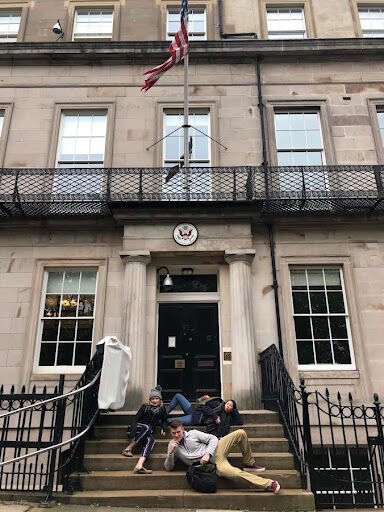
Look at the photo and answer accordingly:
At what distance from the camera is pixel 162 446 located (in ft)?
23.7

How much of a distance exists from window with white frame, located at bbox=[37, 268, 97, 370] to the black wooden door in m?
1.92

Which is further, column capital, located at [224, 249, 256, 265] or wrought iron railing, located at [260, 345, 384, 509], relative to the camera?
column capital, located at [224, 249, 256, 265]

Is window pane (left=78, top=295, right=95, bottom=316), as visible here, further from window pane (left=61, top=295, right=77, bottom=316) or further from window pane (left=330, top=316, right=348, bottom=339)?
window pane (left=330, top=316, right=348, bottom=339)

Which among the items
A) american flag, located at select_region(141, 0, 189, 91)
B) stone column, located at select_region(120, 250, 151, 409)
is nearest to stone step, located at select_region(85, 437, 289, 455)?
stone column, located at select_region(120, 250, 151, 409)

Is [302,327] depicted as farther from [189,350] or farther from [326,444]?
[189,350]

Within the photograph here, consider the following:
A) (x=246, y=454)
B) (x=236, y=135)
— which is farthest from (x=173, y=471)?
(x=236, y=135)

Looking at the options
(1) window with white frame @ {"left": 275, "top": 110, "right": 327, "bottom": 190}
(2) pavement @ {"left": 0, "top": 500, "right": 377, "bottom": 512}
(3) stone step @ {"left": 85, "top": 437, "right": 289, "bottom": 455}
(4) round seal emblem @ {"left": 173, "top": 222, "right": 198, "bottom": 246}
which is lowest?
(2) pavement @ {"left": 0, "top": 500, "right": 377, "bottom": 512}

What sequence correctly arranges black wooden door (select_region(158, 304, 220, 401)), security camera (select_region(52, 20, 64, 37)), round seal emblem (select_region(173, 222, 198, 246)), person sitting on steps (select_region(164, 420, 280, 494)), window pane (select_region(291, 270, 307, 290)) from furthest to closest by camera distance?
security camera (select_region(52, 20, 64, 37)), window pane (select_region(291, 270, 307, 290)), round seal emblem (select_region(173, 222, 198, 246)), black wooden door (select_region(158, 304, 220, 401)), person sitting on steps (select_region(164, 420, 280, 494))

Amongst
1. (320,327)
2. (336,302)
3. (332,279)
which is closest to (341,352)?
(320,327)

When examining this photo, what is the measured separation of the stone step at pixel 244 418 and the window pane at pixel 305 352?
97.5 inches

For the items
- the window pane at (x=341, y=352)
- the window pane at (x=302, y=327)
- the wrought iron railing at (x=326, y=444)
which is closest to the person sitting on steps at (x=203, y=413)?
the wrought iron railing at (x=326, y=444)

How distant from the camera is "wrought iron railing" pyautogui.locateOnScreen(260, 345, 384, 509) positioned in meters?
6.72

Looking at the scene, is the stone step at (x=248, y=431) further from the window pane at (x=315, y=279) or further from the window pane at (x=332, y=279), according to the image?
the window pane at (x=332, y=279)

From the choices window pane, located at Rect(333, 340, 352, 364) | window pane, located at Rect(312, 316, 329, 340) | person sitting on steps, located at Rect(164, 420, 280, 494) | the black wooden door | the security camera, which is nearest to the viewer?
person sitting on steps, located at Rect(164, 420, 280, 494)
